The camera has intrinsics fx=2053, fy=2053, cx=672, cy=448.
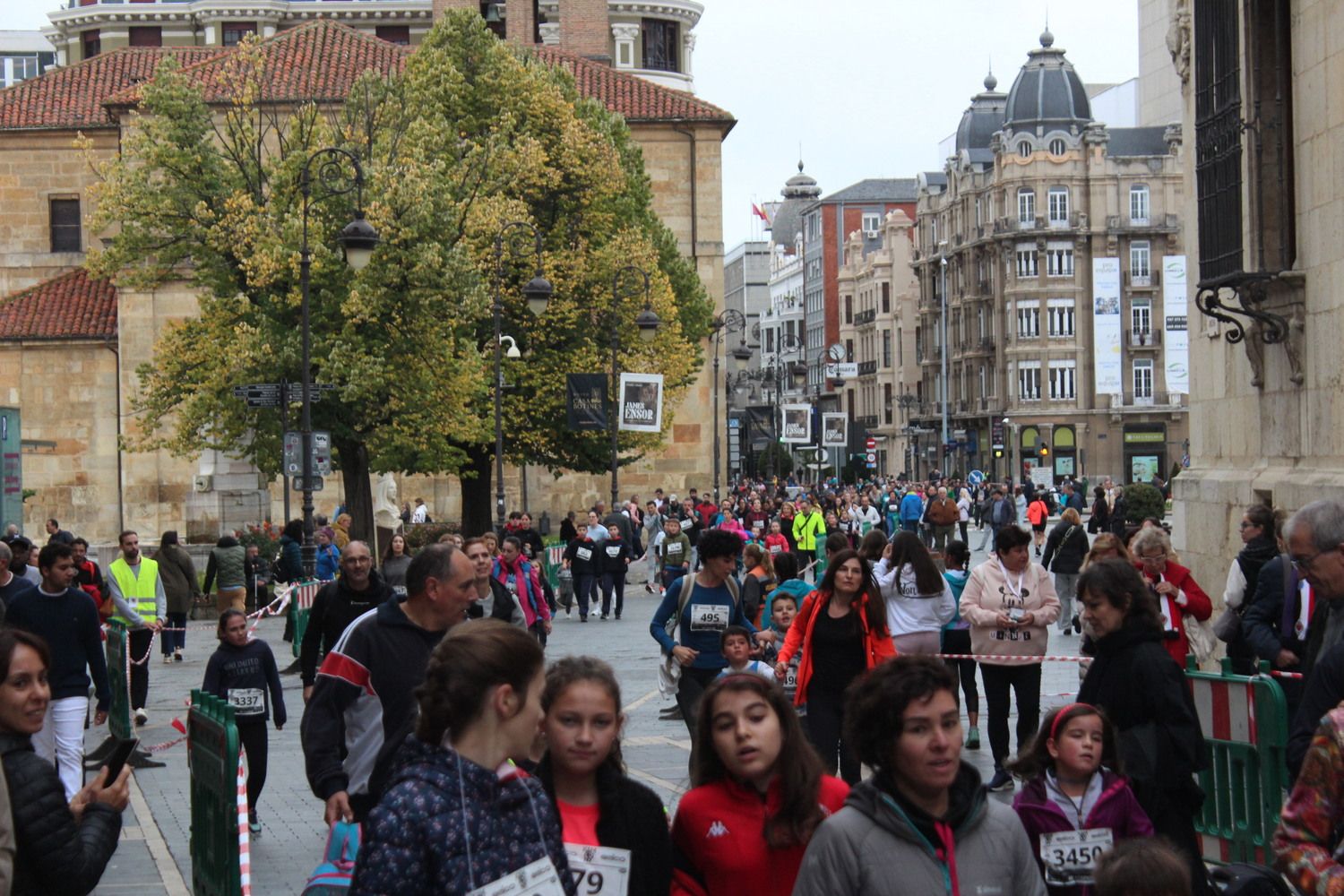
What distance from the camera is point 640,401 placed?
40125 mm

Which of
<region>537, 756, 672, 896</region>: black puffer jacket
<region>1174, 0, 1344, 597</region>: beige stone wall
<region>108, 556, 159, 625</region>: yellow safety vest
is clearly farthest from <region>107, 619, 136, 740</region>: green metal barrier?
<region>537, 756, 672, 896</region>: black puffer jacket

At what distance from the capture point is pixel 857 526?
45.2 metres

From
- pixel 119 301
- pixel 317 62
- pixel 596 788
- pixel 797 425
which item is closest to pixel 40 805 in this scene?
pixel 596 788

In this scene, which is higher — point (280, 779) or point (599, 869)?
point (599, 869)

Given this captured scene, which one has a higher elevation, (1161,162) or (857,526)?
(1161,162)

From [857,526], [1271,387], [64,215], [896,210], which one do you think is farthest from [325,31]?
[896,210]

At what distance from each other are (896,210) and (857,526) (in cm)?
8894

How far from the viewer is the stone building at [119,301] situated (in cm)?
5291

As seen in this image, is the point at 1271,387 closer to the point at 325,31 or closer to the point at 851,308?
the point at 325,31

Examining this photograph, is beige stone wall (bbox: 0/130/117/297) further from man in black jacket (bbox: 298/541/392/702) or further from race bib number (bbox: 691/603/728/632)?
race bib number (bbox: 691/603/728/632)

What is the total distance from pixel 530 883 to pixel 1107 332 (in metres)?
97.9

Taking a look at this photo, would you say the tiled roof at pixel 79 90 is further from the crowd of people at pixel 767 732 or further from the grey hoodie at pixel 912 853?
the grey hoodie at pixel 912 853

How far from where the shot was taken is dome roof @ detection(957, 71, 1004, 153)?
384 feet

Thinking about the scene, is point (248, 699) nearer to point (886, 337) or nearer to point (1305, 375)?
point (1305, 375)
